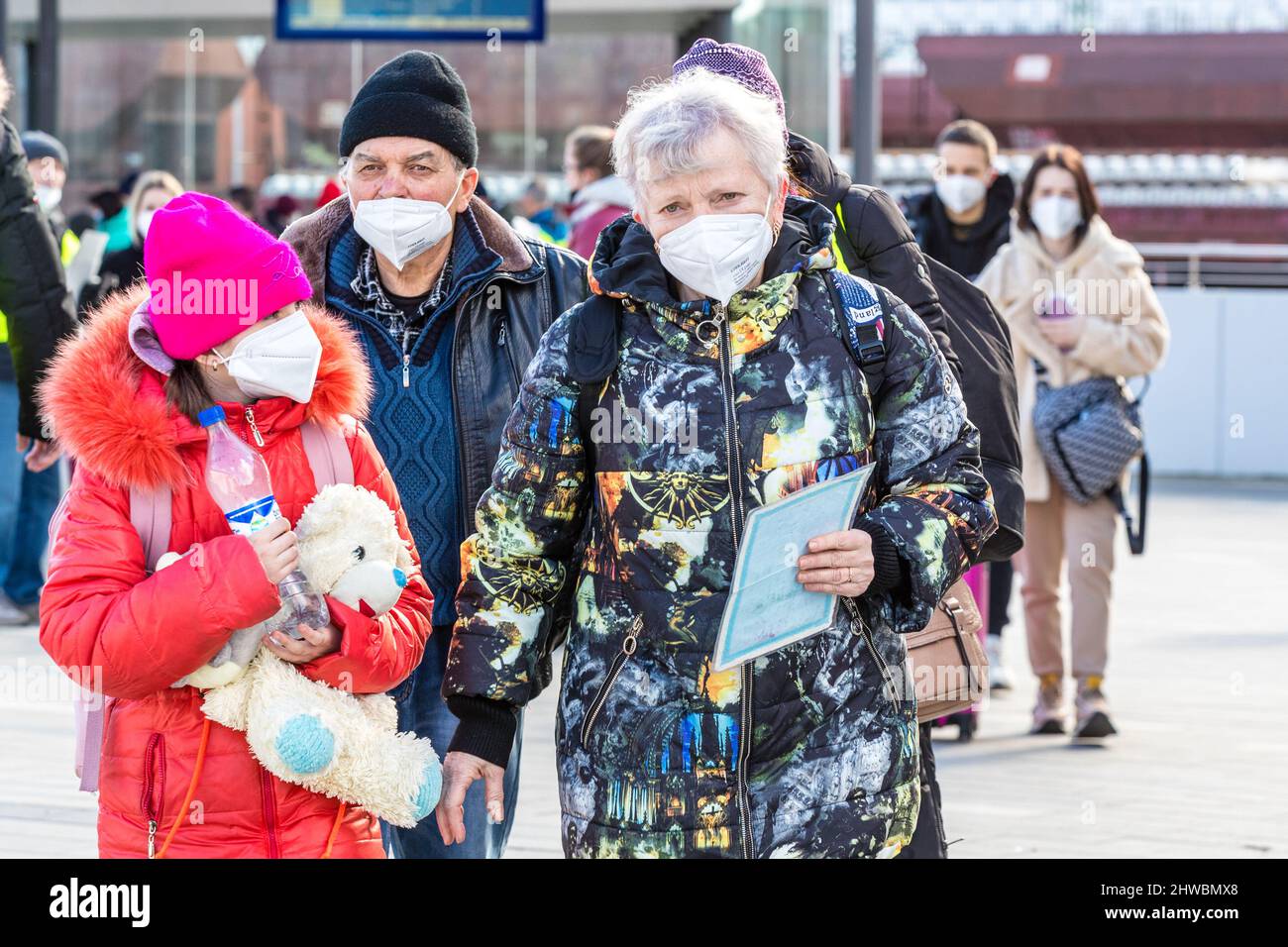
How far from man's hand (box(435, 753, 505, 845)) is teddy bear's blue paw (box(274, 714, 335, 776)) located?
0.63ft

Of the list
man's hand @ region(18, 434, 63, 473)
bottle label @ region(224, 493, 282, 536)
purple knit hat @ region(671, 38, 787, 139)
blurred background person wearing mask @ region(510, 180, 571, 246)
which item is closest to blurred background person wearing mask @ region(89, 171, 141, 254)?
blurred background person wearing mask @ region(510, 180, 571, 246)

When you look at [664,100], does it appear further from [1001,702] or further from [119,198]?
[119,198]

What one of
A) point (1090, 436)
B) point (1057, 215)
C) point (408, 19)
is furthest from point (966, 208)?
point (408, 19)

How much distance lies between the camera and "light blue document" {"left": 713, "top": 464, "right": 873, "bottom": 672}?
2.84 metres

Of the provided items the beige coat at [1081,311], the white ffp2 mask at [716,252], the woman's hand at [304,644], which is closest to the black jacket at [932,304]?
the white ffp2 mask at [716,252]

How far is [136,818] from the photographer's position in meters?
3.11

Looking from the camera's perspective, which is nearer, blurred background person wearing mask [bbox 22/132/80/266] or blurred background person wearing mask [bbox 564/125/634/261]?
blurred background person wearing mask [bbox 564/125/634/261]

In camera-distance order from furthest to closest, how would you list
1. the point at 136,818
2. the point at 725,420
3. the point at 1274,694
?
the point at 1274,694 < the point at 136,818 < the point at 725,420

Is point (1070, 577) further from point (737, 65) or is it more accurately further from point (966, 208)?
point (737, 65)

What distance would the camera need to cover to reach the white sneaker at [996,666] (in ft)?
26.5

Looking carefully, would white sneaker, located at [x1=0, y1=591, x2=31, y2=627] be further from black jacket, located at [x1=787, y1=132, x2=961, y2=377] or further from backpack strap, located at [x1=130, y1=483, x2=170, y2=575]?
backpack strap, located at [x1=130, y1=483, x2=170, y2=575]

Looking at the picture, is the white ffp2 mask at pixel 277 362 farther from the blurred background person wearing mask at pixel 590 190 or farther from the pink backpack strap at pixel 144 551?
the blurred background person wearing mask at pixel 590 190
